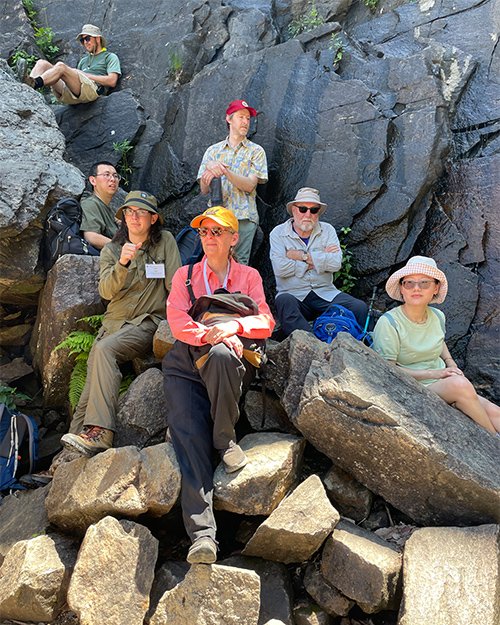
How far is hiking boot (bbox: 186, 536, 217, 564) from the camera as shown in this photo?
3688 mm

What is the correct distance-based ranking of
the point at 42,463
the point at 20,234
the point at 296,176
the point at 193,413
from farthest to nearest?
the point at 296,176 < the point at 20,234 < the point at 42,463 < the point at 193,413

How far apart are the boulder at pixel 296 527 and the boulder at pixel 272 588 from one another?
0.24 feet

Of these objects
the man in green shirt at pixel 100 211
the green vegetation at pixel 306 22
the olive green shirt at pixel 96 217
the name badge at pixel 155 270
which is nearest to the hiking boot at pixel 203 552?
the name badge at pixel 155 270

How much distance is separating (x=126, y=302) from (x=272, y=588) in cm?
340

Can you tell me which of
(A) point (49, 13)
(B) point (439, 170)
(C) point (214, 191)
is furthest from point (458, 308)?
(A) point (49, 13)

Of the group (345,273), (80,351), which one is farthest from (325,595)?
(345,273)

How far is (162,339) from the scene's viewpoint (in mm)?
5473

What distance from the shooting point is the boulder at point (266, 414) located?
200 inches

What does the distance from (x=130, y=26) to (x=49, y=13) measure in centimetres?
208

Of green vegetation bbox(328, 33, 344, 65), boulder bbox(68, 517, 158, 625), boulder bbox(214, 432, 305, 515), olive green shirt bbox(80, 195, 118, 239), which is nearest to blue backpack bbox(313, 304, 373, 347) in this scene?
boulder bbox(214, 432, 305, 515)

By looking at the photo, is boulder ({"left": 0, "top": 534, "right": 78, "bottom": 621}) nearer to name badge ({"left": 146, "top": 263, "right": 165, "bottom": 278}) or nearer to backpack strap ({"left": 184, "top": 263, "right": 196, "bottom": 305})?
backpack strap ({"left": 184, "top": 263, "right": 196, "bottom": 305})

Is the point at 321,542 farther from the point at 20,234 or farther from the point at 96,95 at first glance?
the point at 96,95

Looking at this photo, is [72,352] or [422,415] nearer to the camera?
[422,415]

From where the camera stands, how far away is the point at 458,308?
6949mm
